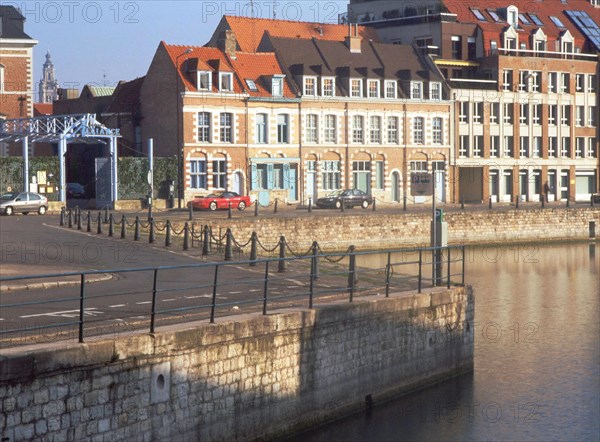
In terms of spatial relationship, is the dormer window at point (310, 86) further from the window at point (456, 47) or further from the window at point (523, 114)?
the window at point (523, 114)

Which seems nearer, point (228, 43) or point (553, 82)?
point (228, 43)

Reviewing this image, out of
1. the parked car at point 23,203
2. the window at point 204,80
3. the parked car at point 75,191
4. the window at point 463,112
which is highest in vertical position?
the window at point 204,80

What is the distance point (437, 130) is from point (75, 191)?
968 inches

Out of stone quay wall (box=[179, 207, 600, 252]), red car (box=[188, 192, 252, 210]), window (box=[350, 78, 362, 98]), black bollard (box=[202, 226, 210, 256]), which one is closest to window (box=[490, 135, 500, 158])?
window (box=[350, 78, 362, 98])

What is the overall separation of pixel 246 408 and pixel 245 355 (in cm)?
76

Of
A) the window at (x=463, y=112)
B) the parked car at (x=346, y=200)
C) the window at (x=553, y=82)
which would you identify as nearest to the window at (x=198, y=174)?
the parked car at (x=346, y=200)

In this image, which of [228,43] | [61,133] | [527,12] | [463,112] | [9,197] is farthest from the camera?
[527,12]

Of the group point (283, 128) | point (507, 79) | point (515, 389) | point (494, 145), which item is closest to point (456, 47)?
point (507, 79)

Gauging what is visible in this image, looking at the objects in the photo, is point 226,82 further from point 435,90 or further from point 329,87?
point 435,90

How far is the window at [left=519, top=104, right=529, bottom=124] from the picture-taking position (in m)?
81.8

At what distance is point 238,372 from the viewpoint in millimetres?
17078

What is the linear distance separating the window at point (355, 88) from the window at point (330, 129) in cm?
197

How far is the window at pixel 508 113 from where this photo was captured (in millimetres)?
80875

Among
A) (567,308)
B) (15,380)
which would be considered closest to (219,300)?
(15,380)
